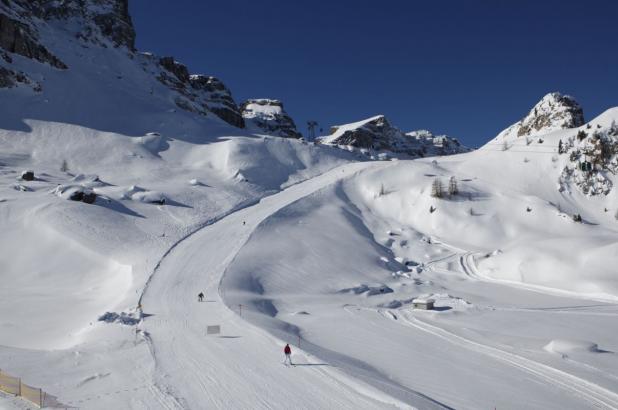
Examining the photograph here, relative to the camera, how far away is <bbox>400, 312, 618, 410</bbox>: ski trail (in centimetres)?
1609

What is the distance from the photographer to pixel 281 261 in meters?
39.2

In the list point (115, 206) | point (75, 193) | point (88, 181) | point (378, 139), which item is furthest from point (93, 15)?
point (378, 139)

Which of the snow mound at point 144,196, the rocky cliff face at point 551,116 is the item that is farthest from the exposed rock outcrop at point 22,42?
the rocky cliff face at point 551,116

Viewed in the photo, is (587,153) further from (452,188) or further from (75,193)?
(75,193)

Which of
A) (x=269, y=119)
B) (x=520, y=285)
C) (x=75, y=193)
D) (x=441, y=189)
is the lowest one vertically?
(x=520, y=285)

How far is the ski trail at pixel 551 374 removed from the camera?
52.8ft

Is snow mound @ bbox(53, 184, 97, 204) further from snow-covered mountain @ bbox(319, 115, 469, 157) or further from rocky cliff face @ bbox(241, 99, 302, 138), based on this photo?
snow-covered mountain @ bbox(319, 115, 469, 157)

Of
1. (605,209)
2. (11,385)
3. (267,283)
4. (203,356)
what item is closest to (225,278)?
(267,283)

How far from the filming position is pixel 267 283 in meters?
34.7

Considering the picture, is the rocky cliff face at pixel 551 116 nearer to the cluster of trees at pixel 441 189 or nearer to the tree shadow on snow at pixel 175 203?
the cluster of trees at pixel 441 189

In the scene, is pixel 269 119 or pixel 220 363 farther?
pixel 269 119

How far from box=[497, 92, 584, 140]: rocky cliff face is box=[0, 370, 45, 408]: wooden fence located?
304 feet

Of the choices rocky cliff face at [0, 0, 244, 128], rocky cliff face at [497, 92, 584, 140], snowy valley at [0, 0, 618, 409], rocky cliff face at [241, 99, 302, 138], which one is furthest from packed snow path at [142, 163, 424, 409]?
rocky cliff face at [241, 99, 302, 138]

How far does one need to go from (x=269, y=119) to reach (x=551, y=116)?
97.6 m
